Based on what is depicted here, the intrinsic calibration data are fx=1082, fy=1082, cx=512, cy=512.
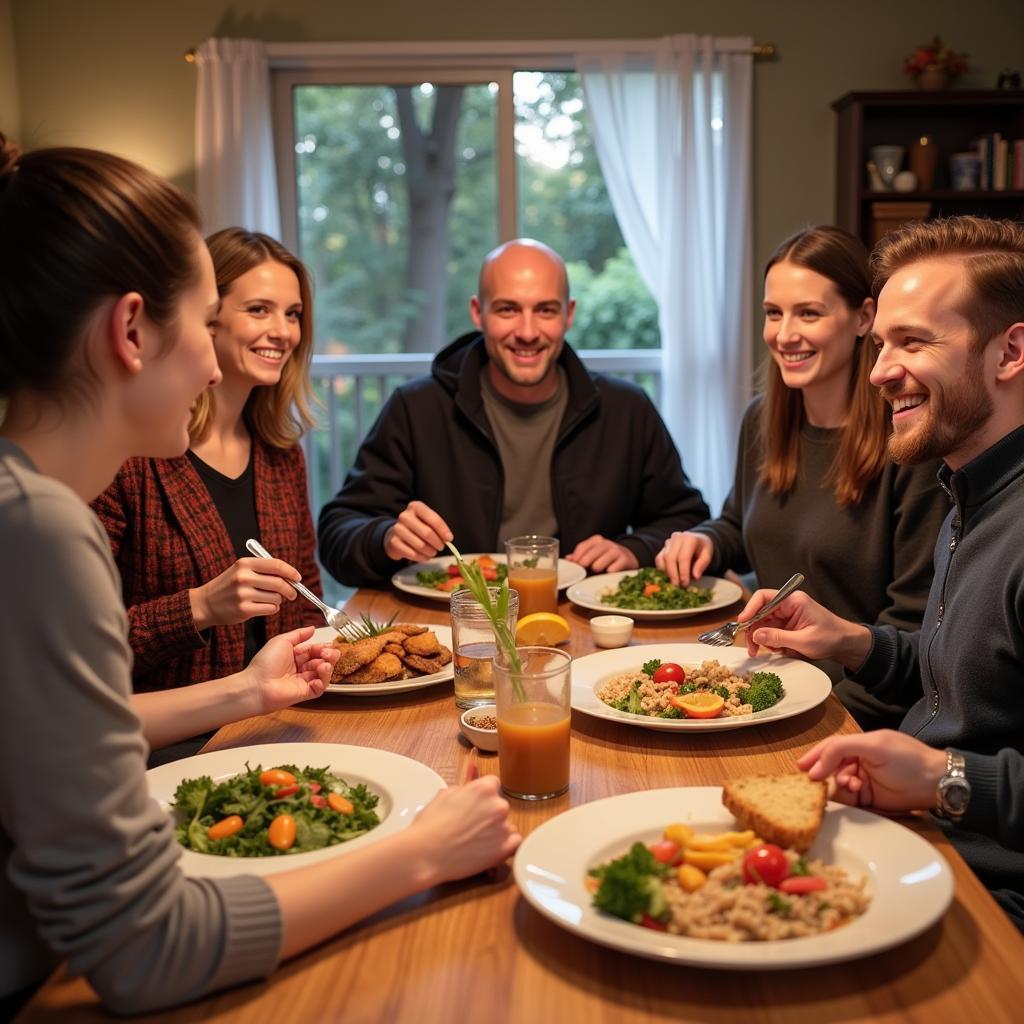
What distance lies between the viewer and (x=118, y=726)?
948 mm

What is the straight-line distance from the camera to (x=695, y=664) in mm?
1790

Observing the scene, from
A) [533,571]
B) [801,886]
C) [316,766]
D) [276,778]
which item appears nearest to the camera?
[801,886]

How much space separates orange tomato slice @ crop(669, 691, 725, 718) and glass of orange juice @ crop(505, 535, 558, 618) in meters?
0.53

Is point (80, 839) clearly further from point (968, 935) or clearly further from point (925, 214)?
point (925, 214)

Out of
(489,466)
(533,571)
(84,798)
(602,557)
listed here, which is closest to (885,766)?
(84,798)

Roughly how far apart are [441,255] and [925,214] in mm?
2247

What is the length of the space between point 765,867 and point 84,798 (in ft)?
2.07

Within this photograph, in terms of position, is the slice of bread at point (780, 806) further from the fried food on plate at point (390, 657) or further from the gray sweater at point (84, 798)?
the fried food on plate at point (390, 657)

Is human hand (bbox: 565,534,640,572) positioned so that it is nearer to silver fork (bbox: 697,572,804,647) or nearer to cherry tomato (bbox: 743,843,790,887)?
silver fork (bbox: 697,572,804,647)

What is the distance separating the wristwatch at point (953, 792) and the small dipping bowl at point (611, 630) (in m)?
0.74

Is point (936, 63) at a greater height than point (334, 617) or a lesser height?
greater

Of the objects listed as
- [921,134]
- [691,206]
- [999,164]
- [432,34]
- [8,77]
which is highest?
[432,34]

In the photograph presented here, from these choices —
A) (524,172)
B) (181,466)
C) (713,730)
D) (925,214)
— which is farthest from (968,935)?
(524,172)

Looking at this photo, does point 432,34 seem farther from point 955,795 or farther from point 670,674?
point 955,795
